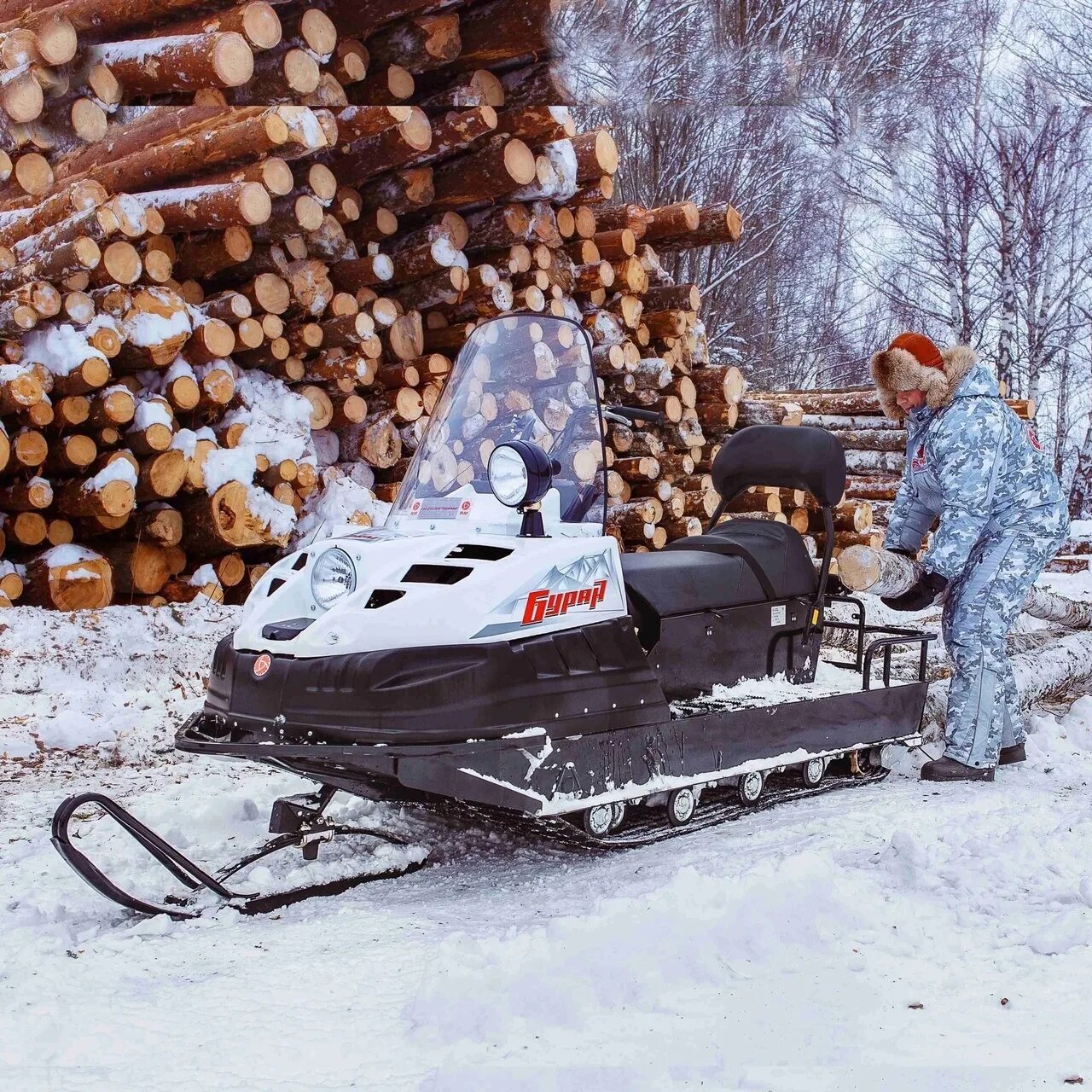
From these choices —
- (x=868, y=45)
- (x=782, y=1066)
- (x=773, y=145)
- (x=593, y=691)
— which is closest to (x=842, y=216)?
(x=773, y=145)

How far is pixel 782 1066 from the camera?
85.2 inches

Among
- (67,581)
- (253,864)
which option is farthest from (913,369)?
(67,581)

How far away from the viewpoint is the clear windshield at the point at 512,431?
3.74 m

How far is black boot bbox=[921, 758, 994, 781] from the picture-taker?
180 inches

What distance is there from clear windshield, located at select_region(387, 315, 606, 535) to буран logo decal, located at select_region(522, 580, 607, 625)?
0.24m

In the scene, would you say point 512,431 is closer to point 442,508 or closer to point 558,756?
point 442,508

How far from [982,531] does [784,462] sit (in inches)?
33.3

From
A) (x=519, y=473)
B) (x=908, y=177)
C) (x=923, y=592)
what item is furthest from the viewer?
(x=908, y=177)

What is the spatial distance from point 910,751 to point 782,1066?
10.2ft

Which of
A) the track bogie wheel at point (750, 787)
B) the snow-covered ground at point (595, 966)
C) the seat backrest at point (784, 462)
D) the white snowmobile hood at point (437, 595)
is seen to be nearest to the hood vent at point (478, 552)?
the white snowmobile hood at point (437, 595)

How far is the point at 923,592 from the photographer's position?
4.58 m

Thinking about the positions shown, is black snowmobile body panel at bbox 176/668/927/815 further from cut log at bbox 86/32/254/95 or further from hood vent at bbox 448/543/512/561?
cut log at bbox 86/32/254/95

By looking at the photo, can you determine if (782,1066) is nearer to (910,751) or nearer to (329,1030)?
(329,1030)

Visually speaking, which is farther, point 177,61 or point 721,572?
point 177,61
